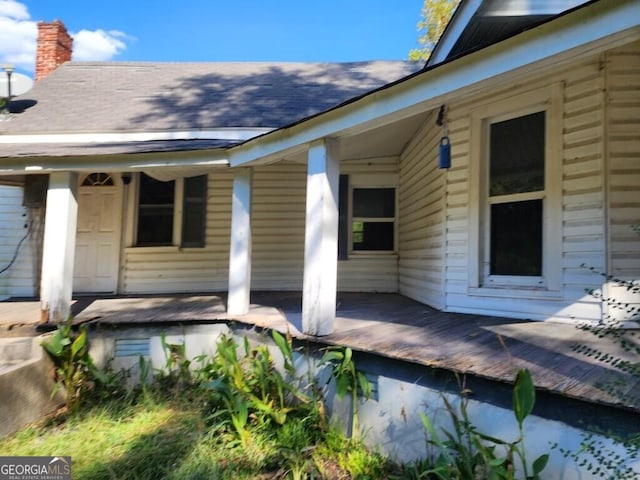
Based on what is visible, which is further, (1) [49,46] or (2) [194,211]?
(1) [49,46]

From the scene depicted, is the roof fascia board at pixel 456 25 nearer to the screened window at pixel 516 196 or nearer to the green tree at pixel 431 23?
the screened window at pixel 516 196

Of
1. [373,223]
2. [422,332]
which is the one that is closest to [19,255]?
[373,223]

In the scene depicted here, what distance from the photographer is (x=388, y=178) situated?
273 inches

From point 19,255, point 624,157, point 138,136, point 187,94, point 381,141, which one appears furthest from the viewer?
point 187,94

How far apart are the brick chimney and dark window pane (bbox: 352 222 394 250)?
8.18 m

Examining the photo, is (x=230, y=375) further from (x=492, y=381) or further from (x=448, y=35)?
(x=448, y=35)

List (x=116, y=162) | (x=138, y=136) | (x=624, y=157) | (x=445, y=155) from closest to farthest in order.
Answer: (x=624, y=157) < (x=445, y=155) < (x=116, y=162) < (x=138, y=136)

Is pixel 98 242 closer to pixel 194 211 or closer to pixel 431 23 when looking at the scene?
pixel 194 211

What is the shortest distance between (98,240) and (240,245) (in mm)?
3568

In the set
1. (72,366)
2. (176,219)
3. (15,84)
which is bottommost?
(72,366)

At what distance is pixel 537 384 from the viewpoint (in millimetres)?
2125

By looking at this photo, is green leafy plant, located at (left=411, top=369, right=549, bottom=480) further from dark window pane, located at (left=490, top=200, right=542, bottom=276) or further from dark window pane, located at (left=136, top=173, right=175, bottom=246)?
dark window pane, located at (left=136, top=173, right=175, bottom=246)

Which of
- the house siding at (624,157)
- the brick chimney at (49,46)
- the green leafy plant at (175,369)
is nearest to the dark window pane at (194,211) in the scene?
the green leafy plant at (175,369)

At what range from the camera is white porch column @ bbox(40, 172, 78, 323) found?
4496mm
